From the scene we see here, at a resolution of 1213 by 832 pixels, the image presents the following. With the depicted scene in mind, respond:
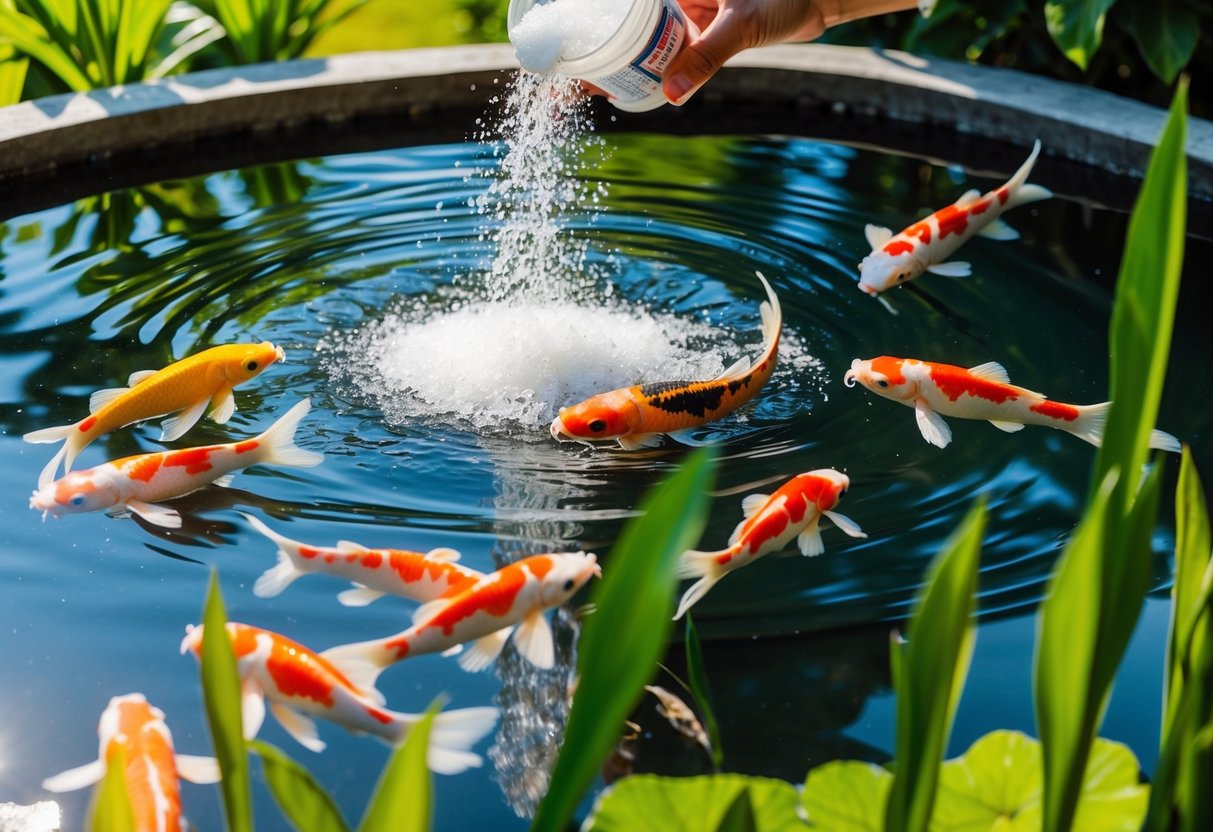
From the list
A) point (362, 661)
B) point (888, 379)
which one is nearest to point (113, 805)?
point (362, 661)

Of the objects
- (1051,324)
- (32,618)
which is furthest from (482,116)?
(32,618)

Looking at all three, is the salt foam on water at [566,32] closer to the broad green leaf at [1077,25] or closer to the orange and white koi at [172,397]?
the orange and white koi at [172,397]

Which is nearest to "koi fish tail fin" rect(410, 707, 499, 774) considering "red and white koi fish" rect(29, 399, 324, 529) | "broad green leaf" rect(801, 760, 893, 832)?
"broad green leaf" rect(801, 760, 893, 832)

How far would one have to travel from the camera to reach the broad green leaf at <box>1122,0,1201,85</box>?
494cm

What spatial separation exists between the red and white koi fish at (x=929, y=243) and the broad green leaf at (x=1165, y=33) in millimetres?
1671

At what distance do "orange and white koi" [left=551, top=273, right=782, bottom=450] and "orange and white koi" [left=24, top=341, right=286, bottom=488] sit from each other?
74cm

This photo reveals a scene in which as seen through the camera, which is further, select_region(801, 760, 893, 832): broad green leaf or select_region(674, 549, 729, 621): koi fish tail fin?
select_region(674, 549, 729, 621): koi fish tail fin

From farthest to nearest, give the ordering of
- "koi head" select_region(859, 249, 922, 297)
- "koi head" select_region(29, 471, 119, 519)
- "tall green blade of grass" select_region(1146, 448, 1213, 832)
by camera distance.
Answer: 1. "koi head" select_region(859, 249, 922, 297)
2. "koi head" select_region(29, 471, 119, 519)
3. "tall green blade of grass" select_region(1146, 448, 1213, 832)

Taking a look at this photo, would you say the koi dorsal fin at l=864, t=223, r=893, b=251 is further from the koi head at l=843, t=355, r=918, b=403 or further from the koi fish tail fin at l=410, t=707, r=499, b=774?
the koi fish tail fin at l=410, t=707, r=499, b=774

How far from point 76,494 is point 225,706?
66.9 inches

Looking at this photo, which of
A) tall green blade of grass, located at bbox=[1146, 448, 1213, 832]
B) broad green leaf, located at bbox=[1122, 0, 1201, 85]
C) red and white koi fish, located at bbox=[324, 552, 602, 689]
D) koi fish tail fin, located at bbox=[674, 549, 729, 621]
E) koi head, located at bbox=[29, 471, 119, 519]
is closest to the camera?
tall green blade of grass, located at bbox=[1146, 448, 1213, 832]

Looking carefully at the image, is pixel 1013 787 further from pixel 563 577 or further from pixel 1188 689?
pixel 563 577

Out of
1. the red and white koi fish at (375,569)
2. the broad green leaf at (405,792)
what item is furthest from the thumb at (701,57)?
the broad green leaf at (405,792)

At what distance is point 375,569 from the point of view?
233 cm
